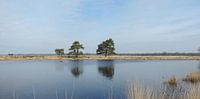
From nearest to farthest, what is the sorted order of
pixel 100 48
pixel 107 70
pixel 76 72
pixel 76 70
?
1. pixel 76 72
2. pixel 76 70
3. pixel 107 70
4. pixel 100 48

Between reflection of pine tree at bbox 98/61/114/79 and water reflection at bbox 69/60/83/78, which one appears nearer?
reflection of pine tree at bbox 98/61/114/79

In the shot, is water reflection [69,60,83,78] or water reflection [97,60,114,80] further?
water reflection [69,60,83,78]

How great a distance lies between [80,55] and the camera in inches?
2164

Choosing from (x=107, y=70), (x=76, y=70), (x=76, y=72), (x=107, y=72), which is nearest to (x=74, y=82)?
(x=76, y=72)

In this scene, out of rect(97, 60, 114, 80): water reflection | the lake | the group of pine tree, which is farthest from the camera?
the group of pine tree

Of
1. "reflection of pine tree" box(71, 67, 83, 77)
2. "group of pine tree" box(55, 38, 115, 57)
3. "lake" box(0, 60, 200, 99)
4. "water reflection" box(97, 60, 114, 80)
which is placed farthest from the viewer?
"group of pine tree" box(55, 38, 115, 57)

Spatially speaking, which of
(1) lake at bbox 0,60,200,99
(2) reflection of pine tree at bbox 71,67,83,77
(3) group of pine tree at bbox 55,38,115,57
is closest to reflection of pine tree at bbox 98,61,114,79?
(1) lake at bbox 0,60,200,99

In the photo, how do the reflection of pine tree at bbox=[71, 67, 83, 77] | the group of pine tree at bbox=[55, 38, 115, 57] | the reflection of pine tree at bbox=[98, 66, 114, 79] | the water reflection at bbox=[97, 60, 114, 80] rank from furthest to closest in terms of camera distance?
the group of pine tree at bbox=[55, 38, 115, 57], the reflection of pine tree at bbox=[71, 67, 83, 77], the water reflection at bbox=[97, 60, 114, 80], the reflection of pine tree at bbox=[98, 66, 114, 79]

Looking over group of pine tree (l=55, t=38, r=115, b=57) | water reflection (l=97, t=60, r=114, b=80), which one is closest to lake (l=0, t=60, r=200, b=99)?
water reflection (l=97, t=60, r=114, b=80)

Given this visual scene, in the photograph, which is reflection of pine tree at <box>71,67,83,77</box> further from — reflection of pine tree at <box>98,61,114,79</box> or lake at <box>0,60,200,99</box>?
reflection of pine tree at <box>98,61,114,79</box>

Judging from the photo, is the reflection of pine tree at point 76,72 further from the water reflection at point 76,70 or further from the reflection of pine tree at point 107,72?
the reflection of pine tree at point 107,72

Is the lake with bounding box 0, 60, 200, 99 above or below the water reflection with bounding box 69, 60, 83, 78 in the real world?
below

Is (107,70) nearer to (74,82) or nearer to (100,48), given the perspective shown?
(74,82)

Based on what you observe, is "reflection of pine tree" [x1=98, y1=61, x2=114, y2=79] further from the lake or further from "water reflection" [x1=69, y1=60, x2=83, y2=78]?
"water reflection" [x1=69, y1=60, x2=83, y2=78]
